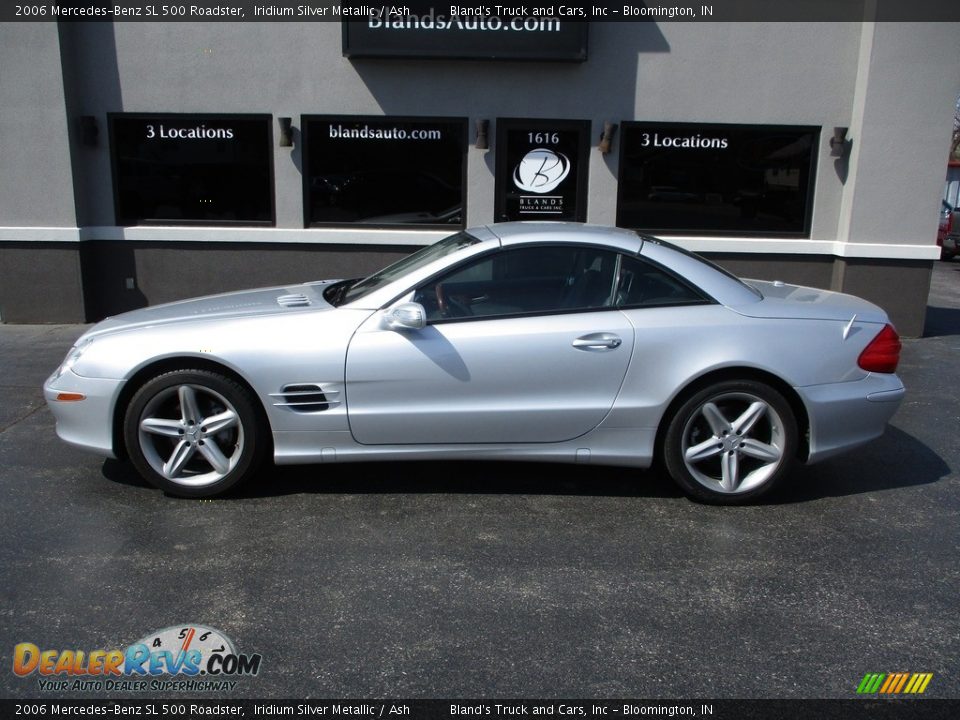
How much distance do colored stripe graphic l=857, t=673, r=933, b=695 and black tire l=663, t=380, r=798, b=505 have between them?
5.17 feet

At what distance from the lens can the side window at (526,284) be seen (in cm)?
464

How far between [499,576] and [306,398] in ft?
4.72

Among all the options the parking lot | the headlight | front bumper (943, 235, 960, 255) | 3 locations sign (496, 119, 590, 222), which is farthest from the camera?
front bumper (943, 235, 960, 255)

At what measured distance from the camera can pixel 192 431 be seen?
4.55 m

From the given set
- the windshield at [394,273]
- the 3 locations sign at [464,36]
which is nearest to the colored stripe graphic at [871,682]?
the windshield at [394,273]

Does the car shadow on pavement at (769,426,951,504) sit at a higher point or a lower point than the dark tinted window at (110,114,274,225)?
lower

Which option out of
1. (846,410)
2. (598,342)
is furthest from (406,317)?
(846,410)

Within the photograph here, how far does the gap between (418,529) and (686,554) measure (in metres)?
1.34

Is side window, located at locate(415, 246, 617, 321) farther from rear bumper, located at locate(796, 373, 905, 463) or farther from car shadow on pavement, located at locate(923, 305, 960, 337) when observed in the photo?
car shadow on pavement, located at locate(923, 305, 960, 337)

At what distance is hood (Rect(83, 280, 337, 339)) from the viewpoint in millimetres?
4691

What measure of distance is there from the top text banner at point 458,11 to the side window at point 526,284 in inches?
201

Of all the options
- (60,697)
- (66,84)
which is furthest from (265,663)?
(66,84)

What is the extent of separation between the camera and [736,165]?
9.49 metres

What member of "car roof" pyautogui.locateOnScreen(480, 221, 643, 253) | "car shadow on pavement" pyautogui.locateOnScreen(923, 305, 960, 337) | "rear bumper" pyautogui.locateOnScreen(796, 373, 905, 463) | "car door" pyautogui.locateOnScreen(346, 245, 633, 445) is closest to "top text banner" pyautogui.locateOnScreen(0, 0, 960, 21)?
"car shadow on pavement" pyautogui.locateOnScreen(923, 305, 960, 337)
